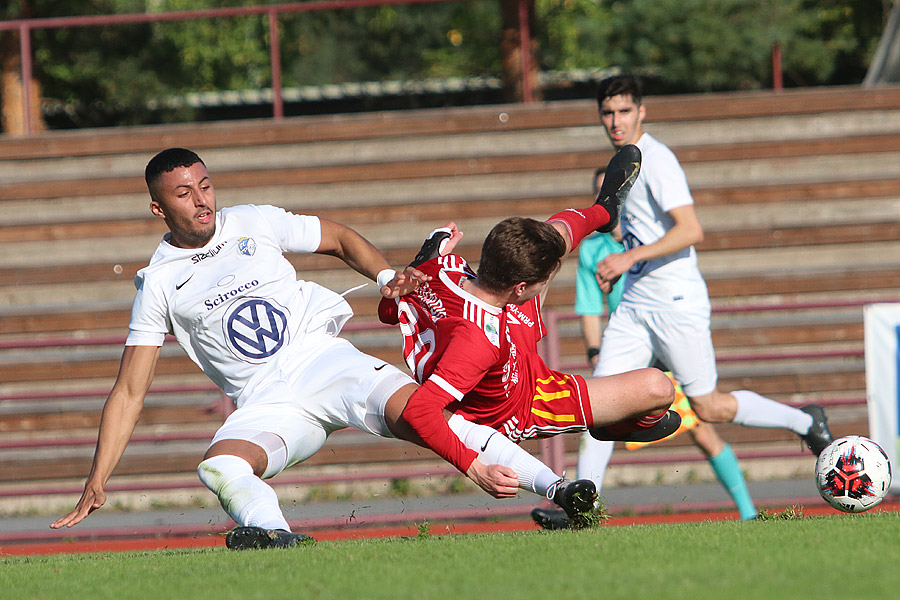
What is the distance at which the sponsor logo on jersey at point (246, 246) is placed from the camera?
4.77m

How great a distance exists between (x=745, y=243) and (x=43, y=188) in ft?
24.5

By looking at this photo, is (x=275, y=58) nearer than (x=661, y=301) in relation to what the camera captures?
No

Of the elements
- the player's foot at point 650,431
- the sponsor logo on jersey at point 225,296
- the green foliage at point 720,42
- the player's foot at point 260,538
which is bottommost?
the player's foot at point 260,538

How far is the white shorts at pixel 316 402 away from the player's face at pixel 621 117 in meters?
2.22

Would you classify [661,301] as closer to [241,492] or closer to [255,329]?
[255,329]

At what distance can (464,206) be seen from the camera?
10883 mm

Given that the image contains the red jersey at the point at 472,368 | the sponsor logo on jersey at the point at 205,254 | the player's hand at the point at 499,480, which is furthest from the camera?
the sponsor logo on jersey at the point at 205,254

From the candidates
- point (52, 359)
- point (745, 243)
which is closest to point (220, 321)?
point (52, 359)

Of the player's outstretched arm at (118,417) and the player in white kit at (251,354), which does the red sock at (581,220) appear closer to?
the player in white kit at (251,354)

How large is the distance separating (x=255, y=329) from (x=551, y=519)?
1778 millimetres

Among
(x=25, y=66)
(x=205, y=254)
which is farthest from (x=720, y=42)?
(x=205, y=254)

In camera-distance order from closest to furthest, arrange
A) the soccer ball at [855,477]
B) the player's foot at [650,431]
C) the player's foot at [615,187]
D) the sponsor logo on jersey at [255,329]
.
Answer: the sponsor logo on jersey at [255,329], the player's foot at [650,431], the soccer ball at [855,477], the player's foot at [615,187]

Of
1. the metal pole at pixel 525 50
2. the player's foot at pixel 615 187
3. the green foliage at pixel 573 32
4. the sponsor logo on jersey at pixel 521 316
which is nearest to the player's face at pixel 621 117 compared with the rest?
the player's foot at pixel 615 187

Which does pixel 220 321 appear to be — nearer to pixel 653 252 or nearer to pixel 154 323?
pixel 154 323
